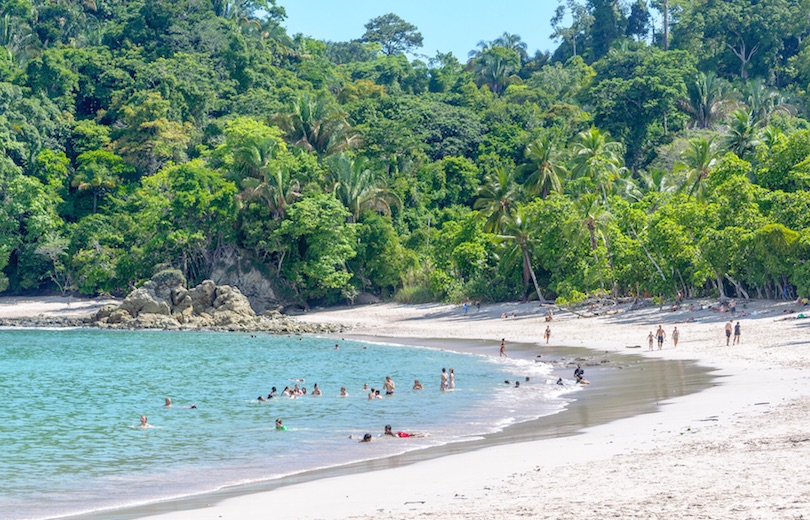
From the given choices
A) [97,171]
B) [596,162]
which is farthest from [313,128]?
[596,162]

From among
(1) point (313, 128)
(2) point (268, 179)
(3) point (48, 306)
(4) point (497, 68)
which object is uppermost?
(4) point (497, 68)

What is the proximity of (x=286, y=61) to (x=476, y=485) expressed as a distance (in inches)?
3636

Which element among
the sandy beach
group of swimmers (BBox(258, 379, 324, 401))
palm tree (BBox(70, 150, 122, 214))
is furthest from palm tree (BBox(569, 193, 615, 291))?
palm tree (BBox(70, 150, 122, 214))

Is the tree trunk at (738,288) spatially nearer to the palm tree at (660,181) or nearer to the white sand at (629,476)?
the palm tree at (660,181)

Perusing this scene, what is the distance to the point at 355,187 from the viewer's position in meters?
68.5

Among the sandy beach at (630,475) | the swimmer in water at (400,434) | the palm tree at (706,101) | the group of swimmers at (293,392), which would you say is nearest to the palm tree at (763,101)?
the palm tree at (706,101)

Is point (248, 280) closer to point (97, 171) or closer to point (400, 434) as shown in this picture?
point (97, 171)

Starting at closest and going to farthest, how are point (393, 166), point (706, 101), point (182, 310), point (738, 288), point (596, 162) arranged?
point (738, 288) → point (596, 162) → point (182, 310) → point (393, 166) → point (706, 101)

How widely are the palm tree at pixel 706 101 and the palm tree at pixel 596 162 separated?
18.6m

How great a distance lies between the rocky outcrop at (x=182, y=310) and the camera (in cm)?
6034

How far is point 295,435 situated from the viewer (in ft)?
73.5

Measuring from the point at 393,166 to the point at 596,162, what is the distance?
74.2 ft

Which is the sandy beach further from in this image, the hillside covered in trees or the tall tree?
the tall tree

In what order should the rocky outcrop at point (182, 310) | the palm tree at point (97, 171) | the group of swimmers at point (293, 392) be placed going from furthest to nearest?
the palm tree at point (97, 171), the rocky outcrop at point (182, 310), the group of swimmers at point (293, 392)
